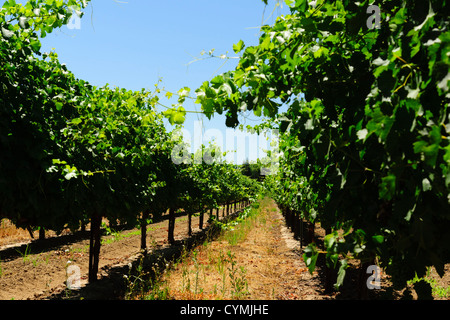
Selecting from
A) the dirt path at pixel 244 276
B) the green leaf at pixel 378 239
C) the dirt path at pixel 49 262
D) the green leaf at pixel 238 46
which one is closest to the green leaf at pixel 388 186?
the green leaf at pixel 378 239

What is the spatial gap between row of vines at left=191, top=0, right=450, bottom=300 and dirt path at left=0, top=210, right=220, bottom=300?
622 cm

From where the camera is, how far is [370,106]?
1.68 meters

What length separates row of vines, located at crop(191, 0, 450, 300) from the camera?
1291 mm

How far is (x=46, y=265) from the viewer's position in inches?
352

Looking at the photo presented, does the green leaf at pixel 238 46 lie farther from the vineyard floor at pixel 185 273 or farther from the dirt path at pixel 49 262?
the dirt path at pixel 49 262

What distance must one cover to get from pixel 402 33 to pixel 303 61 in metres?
0.79

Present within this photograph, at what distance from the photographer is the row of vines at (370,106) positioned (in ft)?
4.24

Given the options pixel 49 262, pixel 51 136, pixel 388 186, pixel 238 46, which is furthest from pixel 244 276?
pixel 388 186

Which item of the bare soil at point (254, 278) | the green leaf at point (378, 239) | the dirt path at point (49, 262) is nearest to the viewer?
the green leaf at point (378, 239)

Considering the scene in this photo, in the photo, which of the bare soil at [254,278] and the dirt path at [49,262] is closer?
the bare soil at [254,278]

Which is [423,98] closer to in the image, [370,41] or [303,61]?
[370,41]

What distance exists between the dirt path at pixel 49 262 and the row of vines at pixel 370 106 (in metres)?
6.22

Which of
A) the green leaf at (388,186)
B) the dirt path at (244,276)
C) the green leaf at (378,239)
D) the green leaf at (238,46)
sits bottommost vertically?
the dirt path at (244,276)

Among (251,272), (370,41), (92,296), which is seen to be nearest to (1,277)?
(92,296)
